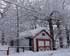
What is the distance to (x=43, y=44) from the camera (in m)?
19.4

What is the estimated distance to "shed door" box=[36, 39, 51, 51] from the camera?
19.1 meters

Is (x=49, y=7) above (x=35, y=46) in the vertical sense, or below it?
above

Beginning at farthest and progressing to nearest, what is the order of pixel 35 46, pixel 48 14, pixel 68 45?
pixel 68 45, pixel 48 14, pixel 35 46

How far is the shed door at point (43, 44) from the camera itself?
1907 centimetres

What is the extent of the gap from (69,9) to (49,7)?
86.4 inches

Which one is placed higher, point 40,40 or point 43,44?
point 40,40

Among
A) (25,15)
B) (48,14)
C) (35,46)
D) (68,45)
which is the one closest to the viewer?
(35,46)

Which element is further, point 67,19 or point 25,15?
point 25,15

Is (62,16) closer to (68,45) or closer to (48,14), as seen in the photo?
(48,14)

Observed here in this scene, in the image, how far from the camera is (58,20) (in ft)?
65.1

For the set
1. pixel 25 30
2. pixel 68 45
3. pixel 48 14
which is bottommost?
pixel 68 45

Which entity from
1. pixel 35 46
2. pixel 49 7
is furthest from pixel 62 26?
pixel 35 46

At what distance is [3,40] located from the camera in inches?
930

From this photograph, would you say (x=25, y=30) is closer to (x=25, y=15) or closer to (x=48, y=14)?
(x=25, y=15)
